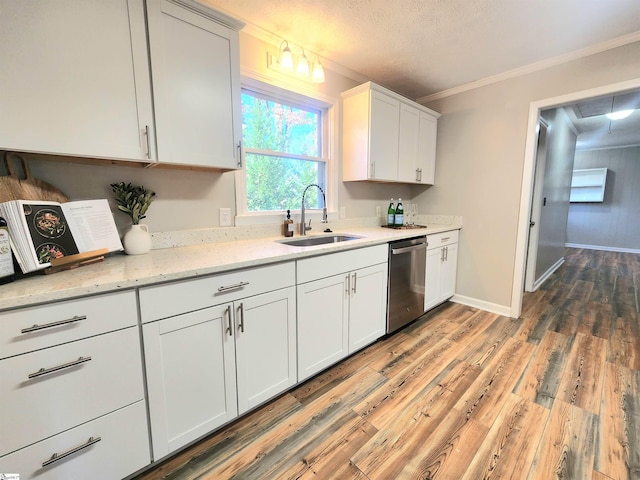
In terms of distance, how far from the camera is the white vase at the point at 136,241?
149cm

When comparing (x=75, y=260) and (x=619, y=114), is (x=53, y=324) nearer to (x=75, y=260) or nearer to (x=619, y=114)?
(x=75, y=260)

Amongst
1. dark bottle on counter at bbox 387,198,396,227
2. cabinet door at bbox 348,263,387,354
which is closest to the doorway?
dark bottle on counter at bbox 387,198,396,227

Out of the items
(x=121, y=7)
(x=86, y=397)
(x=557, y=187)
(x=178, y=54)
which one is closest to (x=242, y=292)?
(x=86, y=397)

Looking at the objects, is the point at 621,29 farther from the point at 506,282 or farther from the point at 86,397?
the point at 86,397

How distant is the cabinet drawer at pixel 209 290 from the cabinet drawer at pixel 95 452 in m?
0.41

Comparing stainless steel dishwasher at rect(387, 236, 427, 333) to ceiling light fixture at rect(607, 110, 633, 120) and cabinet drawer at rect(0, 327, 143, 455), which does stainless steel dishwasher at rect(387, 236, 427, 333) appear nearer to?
cabinet drawer at rect(0, 327, 143, 455)

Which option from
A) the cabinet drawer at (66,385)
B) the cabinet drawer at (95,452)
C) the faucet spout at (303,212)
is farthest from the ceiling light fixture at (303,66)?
the cabinet drawer at (95,452)

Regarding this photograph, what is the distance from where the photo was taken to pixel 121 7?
48.8 inches

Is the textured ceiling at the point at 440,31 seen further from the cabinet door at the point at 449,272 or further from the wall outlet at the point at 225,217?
the cabinet door at the point at 449,272

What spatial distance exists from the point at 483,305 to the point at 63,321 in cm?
346

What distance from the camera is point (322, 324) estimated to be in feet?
5.90

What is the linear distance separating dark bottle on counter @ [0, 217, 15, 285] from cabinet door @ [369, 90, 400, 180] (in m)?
2.33

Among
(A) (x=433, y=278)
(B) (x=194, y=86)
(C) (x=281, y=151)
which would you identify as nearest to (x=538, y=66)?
(A) (x=433, y=278)

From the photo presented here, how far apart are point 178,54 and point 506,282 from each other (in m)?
3.39
